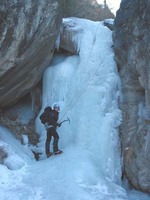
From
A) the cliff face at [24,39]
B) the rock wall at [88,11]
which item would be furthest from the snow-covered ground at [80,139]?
the rock wall at [88,11]

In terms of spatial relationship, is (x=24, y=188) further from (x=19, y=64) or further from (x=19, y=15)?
(x=19, y=15)

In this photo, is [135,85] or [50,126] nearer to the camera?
[50,126]

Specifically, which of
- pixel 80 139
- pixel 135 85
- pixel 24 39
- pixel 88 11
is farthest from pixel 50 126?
pixel 88 11

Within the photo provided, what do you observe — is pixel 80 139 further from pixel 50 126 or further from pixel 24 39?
pixel 24 39

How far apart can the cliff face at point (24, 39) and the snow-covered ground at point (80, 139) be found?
1.20 metres

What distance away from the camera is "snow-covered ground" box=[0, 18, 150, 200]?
309 inches

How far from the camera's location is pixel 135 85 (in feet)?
33.7

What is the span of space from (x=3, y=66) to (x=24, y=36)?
3.32 feet

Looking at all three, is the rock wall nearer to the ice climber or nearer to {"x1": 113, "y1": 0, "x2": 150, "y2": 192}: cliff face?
{"x1": 113, "y1": 0, "x2": 150, "y2": 192}: cliff face

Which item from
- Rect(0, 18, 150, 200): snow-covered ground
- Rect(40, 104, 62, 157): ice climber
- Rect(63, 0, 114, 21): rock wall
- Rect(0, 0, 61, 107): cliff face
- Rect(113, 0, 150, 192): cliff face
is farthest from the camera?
Rect(63, 0, 114, 21): rock wall

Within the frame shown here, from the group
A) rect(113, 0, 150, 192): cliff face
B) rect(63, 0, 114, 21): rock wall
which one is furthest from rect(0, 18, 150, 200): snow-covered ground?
rect(63, 0, 114, 21): rock wall

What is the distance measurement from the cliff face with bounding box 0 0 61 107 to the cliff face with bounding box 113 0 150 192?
83.3 inches

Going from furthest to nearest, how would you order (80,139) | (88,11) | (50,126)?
(88,11) → (80,139) → (50,126)

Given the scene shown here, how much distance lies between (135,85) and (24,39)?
3389mm
